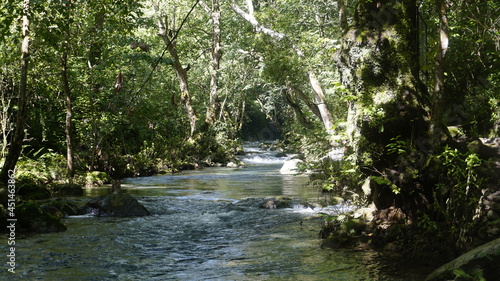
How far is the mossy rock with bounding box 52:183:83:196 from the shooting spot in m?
12.8

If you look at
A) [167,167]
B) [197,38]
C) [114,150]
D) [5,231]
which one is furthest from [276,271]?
[197,38]

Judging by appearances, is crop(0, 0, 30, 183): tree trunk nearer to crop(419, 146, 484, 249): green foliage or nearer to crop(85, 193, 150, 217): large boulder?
crop(85, 193, 150, 217): large boulder

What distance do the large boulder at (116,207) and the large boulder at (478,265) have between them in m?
7.08

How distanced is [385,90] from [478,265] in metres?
2.70

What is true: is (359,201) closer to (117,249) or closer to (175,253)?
(175,253)

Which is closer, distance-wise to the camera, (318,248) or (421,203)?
(421,203)

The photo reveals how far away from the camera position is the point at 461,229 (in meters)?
5.06

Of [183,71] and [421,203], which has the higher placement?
[183,71]

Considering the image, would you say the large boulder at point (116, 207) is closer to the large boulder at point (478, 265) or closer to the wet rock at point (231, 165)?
the large boulder at point (478, 265)

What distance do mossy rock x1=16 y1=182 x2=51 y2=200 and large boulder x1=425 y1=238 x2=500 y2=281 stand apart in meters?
→ 10.3

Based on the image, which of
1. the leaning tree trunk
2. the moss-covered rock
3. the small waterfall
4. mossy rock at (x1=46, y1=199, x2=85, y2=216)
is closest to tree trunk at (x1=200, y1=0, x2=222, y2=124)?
the small waterfall

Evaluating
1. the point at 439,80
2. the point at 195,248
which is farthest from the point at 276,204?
the point at 439,80

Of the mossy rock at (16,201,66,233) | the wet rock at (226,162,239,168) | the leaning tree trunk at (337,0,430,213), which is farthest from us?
the wet rock at (226,162,239,168)

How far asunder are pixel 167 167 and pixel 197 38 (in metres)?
9.84
